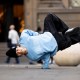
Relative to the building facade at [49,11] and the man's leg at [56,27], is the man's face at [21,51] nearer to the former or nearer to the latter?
the man's leg at [56,27]

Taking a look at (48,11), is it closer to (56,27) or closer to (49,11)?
(49,11)

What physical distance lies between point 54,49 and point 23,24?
65.7 feet

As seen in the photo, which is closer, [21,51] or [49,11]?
[21,51]

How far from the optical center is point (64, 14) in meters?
24.9

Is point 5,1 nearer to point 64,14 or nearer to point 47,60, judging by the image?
point 64,14

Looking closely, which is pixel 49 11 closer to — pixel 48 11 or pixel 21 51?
pixel 48 11

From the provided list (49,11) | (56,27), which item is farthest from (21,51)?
(49,11)

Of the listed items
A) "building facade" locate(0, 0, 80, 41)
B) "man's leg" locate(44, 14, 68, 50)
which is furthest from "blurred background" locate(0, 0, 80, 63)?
"man's leg" locate(44, 14, 68, 50)

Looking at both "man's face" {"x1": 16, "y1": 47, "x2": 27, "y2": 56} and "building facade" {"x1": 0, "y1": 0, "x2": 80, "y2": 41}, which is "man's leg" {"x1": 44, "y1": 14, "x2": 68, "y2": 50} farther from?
"building facade" {"x1": 0, "y1": 0, "x2": 80, "y2": 41}

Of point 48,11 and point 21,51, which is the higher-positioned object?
point 21,51

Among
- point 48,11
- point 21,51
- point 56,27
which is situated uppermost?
point 56,27

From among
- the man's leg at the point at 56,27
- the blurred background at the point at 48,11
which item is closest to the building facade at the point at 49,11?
the blurred background at the point at 48,11

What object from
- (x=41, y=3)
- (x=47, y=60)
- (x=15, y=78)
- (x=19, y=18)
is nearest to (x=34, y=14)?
(x=41, y=3)

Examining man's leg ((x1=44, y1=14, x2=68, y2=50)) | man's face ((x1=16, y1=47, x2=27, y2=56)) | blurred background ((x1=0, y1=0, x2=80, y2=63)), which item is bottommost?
blurred background ((x1=0, y1=0, x2=80, y2=63))
